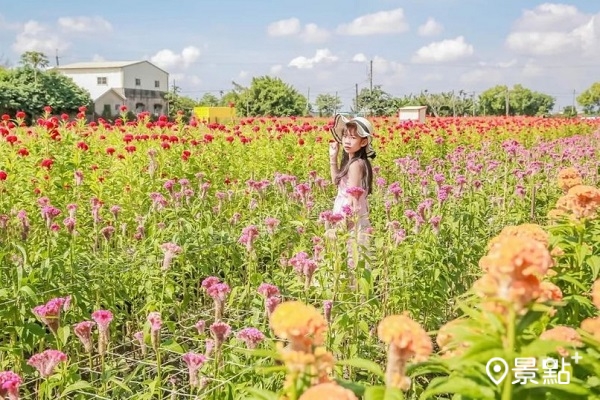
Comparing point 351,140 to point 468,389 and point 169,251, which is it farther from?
point 468,389

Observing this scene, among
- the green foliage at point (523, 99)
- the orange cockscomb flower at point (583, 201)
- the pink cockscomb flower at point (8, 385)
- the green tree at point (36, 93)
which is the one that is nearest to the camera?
the pink cockscomb flower at point (8, 385)

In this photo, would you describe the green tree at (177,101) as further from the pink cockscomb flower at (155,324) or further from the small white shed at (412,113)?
the pink cockscomb flower at (155,324)

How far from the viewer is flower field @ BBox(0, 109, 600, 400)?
3.41 ft

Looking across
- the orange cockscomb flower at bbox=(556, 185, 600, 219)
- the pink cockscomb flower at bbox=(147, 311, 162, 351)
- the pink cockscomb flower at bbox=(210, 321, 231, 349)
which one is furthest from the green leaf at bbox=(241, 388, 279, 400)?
the orange cockscomb flower at bbox=(556, 185, 600, 219)

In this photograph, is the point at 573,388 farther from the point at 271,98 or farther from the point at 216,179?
the point at 271,98

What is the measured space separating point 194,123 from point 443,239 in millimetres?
3884

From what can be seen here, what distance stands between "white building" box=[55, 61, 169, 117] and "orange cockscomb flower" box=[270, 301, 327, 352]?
51322 mm

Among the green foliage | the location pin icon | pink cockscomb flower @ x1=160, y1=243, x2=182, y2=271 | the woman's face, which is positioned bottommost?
pink cockscomb flower @ x1=160, y1=243, x2=182, y2=271

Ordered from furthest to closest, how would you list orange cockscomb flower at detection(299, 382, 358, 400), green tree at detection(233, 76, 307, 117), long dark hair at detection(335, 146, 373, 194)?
green tree at detection(233, 76, 307, 117)
long dark hair at detection(335, 146, 373, 194)
orange cockscomb flower at detection(299, 382, 358, 400)

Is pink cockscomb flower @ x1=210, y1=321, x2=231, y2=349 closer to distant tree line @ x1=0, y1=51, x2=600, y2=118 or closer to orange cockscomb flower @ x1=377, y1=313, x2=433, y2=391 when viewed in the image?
orange cockscomb flower @ x1=377, y1=313, x2=433, y2=391

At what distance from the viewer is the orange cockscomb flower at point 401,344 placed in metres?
0.99

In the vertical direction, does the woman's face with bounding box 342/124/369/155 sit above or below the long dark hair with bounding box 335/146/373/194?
above

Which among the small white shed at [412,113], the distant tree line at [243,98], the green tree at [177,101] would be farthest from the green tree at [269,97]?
the small white shed at [412,113]

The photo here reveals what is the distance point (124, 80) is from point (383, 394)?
2223 inches
